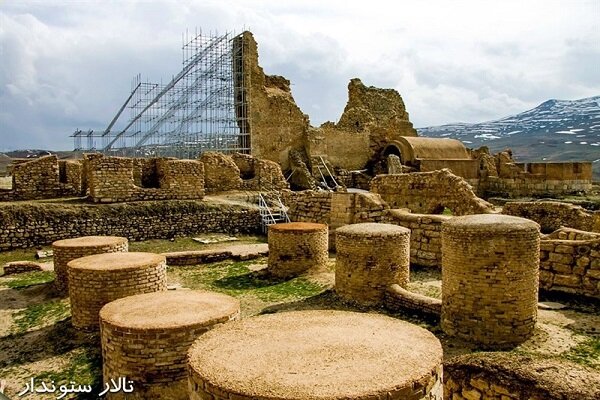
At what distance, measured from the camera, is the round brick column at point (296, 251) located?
10500 millimetres

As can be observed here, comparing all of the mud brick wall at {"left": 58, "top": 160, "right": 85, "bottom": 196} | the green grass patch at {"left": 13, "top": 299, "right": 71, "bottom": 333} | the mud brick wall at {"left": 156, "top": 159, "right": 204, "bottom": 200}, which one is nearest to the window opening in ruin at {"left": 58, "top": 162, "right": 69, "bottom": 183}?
the mud brick wall at {"left": 58, "top": 160, "right": 85, "bottom": 196}

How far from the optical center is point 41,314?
873 centimetres

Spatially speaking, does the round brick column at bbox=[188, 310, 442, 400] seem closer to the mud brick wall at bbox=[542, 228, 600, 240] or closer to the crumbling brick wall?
the mud brick wall at bbox=[542, 228, 600, 240]

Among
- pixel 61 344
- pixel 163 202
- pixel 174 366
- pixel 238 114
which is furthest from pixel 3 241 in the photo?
pixel 238 114

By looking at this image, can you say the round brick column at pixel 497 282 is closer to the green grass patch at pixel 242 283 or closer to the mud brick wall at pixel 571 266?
the mud brick wall at pixel 571 266

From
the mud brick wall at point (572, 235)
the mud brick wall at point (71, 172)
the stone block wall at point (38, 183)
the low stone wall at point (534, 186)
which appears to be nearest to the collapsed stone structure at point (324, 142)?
the low stone wall at point (534, 186)

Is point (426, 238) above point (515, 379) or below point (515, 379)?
above

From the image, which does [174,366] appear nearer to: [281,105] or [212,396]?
[212,396]

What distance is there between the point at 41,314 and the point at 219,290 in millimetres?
3012

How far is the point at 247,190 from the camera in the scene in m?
19.5

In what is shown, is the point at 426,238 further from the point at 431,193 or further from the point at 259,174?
the point at 259,174

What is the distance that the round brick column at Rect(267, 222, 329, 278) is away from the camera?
34.4 ft

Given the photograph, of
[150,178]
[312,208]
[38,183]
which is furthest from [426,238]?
[38,183]

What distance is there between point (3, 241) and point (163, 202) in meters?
4.43
